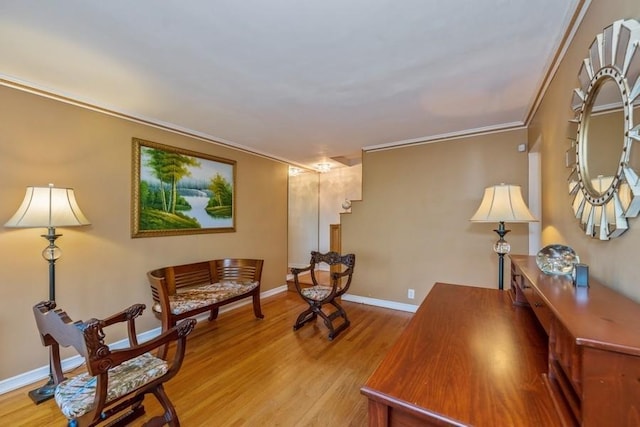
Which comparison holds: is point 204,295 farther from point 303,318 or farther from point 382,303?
point 382,303

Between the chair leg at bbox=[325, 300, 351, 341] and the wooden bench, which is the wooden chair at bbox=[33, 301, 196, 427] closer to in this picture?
the wooden bench

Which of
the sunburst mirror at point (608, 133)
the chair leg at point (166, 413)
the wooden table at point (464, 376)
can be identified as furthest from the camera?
the chair leg at point (166, 413)

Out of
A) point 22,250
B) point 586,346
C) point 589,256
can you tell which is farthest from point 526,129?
point 22,250

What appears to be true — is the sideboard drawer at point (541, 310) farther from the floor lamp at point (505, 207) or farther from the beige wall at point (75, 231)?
the beige wall at point (75, 231)

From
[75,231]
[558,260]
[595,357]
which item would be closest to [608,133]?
[558,260]

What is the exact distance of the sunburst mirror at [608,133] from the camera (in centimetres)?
92

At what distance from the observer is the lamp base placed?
78.5 inches

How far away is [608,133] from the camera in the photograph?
3.57 feet

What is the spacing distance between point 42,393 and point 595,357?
319 cm

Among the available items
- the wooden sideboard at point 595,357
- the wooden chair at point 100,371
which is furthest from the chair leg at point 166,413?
the wooden sideboard at point 595,357

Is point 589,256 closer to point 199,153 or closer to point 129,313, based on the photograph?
point 129,313

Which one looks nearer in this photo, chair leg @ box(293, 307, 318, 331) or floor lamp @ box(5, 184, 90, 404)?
floor lamp @ box(5, 184, 90, 404)

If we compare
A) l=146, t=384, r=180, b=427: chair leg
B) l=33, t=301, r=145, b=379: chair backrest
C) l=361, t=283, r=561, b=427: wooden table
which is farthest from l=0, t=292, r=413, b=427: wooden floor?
l=361, t=283, r=561, b=427: wooden table

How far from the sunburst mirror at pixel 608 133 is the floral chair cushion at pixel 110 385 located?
2.27 metres
